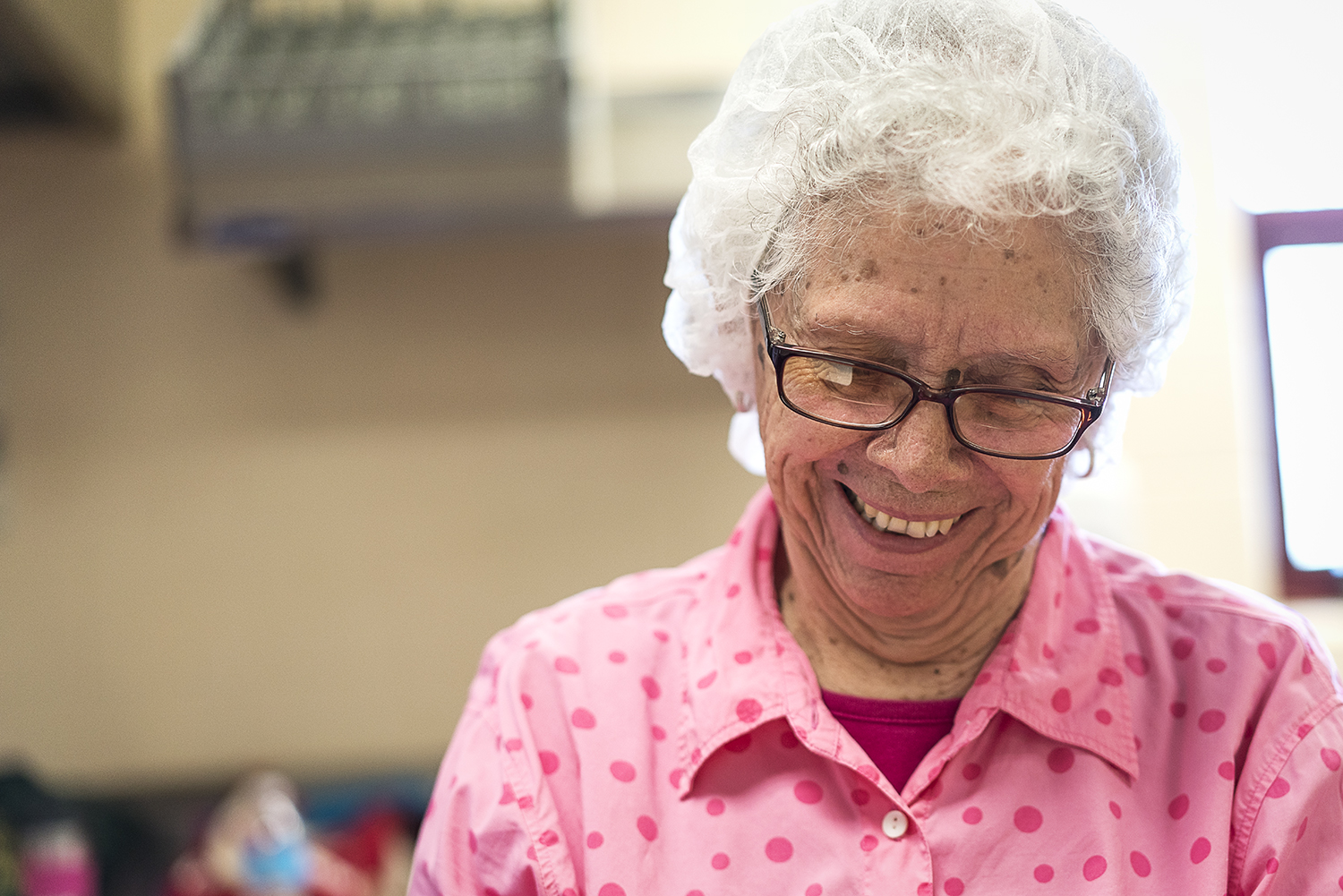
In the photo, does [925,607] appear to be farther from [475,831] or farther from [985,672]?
[475,831]

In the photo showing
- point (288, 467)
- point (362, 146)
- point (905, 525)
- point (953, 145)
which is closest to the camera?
point (953, 145)

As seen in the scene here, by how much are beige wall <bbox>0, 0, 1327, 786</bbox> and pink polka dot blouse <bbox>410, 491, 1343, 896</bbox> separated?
1.49 metres

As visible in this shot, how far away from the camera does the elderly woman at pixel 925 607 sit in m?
0.79

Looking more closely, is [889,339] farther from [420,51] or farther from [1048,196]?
[420,51]

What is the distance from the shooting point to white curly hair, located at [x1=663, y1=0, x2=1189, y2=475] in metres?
0.78

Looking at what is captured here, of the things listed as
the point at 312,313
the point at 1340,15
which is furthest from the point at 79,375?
the point at 1340,15

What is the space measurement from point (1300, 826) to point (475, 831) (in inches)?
26.6

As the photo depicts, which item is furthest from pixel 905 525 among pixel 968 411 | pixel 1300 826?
pixel 1300 826

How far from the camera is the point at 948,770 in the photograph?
89cm

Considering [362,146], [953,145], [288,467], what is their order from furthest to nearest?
[288,467] → [362,146] → [953,145]

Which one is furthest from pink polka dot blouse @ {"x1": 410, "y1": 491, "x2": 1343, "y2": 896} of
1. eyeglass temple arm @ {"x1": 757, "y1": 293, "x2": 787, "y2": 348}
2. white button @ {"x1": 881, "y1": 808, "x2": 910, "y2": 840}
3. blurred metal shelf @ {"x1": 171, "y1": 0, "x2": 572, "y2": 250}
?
blurred metal shelf @ {"x1": 171, "y1": 0, "x2": 572, "y2": 250}

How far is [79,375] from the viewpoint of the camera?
2475 millimetres

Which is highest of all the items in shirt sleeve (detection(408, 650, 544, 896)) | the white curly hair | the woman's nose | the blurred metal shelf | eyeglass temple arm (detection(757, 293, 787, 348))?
the blurred metal shelf

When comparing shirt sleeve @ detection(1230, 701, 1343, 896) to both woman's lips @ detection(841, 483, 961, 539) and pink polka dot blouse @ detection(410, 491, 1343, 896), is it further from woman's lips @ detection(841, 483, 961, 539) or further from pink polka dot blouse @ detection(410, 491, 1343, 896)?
woman's lips @ detection(841, 483, 961, 539)
